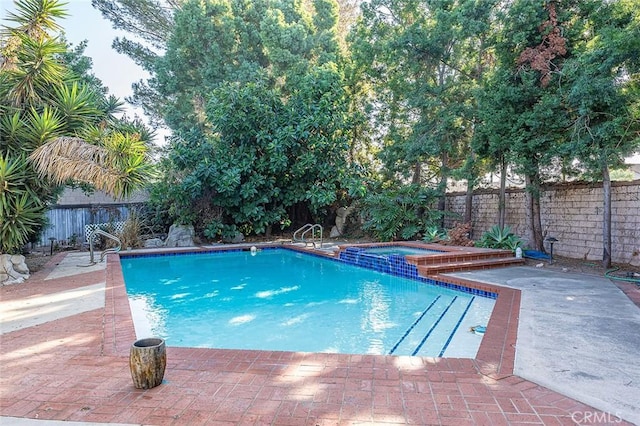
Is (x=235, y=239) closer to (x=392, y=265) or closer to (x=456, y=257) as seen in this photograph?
(x=392, y=265)

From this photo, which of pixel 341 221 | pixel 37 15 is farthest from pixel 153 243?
pixel 37 15

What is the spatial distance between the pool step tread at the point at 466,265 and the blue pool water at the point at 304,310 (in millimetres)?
327

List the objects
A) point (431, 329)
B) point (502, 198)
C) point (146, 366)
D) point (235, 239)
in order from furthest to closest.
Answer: point (235, 239) → point (502, 198) → point (431, 329) → point (146, 366)

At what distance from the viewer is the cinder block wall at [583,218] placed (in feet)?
25.2

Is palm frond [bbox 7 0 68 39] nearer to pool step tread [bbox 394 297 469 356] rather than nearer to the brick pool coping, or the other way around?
the brick pool coping

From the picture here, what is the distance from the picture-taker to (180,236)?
12438mm

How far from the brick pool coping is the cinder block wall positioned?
19.1 feet

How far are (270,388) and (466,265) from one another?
612 cm

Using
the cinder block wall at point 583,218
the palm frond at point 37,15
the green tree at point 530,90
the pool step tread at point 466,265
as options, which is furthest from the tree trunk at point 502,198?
the palm frond at point 37,15

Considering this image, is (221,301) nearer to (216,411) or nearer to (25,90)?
(216,411)

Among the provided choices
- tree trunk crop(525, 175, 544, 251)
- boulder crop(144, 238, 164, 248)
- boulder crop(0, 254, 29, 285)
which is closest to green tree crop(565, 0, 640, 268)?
tree trunk crop(525, 175, 544, 251)

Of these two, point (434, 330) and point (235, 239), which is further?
point (235, 239)

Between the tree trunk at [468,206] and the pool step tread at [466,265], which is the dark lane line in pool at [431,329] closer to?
the pool step tread at [466,265]

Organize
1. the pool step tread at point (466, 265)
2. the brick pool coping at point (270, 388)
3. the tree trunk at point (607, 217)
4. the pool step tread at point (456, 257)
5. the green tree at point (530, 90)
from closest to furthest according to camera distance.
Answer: the brick pool coping at point (270, 388) < the tree trunk at point (607, 217) < the pool step tread at point (466, 265) < the green tree at point (530, 90) < the pool step tread at point (456, 257)
